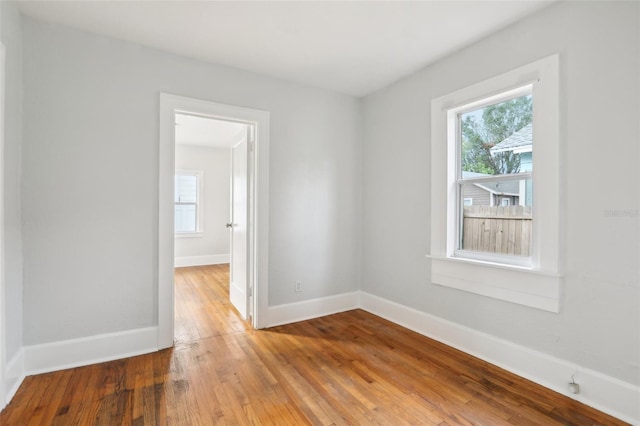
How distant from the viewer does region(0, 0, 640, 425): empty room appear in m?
1.90

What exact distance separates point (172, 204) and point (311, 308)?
186 centimetres

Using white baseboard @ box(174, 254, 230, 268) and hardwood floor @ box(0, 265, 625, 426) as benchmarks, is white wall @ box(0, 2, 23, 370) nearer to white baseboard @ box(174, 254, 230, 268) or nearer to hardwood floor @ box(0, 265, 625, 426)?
hardwood floor @ box(0, 265, 625, 426)

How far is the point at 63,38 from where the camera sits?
94.0 inches

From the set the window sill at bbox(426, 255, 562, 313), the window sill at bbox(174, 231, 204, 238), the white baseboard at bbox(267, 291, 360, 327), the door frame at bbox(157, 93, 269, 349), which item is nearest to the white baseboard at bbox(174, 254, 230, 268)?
the window sill at bbox(174, 231, 204, 238)

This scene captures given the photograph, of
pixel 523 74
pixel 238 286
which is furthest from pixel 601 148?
pixel 238 286

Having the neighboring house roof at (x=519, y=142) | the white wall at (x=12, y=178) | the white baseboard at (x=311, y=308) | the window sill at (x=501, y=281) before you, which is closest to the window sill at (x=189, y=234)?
the white baseboard at (x=311, y=308)

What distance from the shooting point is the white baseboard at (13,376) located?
75.4 inches

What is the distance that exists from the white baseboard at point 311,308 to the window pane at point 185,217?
14.7 feet

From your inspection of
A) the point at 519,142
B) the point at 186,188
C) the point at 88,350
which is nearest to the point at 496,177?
the point at 519,142

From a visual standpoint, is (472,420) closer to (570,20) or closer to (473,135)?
(473,135)

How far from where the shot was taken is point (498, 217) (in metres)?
2.56

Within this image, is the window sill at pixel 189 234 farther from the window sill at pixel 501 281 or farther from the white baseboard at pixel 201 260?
the window sill at pixel 501 281

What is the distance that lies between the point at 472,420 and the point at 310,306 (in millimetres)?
2006

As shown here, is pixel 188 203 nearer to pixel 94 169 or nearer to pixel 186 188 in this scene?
pixel 186 188
